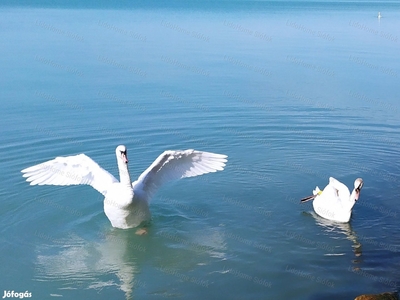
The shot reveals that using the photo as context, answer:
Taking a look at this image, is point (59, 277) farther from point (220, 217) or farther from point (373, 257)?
point (373, 257)

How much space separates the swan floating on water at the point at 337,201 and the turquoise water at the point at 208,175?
27 cm

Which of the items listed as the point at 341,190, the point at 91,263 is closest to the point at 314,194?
the point at 341,190

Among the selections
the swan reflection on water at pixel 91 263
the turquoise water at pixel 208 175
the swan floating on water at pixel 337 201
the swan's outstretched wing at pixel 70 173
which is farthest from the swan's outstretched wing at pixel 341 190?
the swan's outstretched wing at pixel 70 173

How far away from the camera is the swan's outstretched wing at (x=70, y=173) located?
12.3m

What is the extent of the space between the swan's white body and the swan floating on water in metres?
2.28

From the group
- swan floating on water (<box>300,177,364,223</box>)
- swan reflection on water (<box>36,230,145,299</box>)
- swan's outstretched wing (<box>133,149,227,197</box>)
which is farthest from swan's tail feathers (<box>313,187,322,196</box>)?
swan reflection on water (<box>36,230,145,299</box>)

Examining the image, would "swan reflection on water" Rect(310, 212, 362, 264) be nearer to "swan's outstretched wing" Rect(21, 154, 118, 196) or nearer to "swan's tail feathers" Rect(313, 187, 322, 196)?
"swan's tail feathers" Rect(313, 187, 322, 196)

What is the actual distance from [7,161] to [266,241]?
305 inches

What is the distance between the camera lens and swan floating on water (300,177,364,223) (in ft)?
40.9

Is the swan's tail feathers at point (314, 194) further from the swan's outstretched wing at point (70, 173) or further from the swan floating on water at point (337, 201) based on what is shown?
the swan's outstretched wing at point (70, 173)

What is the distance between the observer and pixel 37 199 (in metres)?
14.1

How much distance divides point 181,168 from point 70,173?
7.45 ft

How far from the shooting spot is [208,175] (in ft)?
50.7

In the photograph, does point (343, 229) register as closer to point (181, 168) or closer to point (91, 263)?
point (181, 168)
